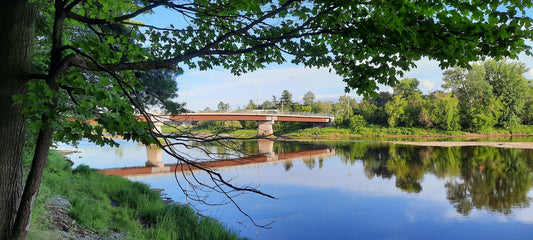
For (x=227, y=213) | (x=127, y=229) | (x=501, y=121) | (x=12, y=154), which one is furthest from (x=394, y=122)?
(x=12, y=154)

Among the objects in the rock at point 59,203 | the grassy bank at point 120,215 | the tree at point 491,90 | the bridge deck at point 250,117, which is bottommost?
the grassy bank at point 120,215

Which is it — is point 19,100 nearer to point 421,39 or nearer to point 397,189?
point 421,39

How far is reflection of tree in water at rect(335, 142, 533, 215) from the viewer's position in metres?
14.2

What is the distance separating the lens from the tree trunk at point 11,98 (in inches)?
121

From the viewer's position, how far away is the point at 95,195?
438 inches

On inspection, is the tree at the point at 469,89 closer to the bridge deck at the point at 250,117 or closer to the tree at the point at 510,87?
the tree at the point at 510,87

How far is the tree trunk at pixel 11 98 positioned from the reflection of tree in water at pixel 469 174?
14.2 metres

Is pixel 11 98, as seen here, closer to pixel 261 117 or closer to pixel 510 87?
pixel 261 117

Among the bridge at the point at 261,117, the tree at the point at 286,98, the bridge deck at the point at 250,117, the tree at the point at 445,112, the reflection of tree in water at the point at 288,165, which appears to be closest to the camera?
the reflection of tree in water at the point at 288,165

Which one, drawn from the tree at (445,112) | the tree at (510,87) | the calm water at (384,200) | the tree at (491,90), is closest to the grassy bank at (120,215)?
the calm water at (384,200)

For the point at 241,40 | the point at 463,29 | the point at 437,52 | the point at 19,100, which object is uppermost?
the point at 241,40

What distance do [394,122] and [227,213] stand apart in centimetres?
5376

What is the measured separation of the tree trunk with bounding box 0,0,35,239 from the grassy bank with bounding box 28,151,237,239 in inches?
108

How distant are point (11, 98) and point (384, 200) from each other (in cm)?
1454
